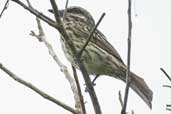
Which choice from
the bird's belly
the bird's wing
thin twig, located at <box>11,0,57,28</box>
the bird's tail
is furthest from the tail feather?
thin twig, located at <box>11,0,57,28</box>

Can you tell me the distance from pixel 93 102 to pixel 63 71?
967mm

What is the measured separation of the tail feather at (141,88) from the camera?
5114 mm

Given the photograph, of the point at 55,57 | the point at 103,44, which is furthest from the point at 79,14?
the point at 55,57

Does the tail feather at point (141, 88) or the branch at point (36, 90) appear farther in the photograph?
the tail feather at point (141, 88)

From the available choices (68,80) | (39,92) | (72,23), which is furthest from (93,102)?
(72,23)

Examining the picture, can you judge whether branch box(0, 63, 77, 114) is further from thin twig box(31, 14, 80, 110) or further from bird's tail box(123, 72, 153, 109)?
bird's tail box(123, 72, 153, 109)

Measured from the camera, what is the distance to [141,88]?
5.98m

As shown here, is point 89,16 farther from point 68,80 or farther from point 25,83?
point 25,83

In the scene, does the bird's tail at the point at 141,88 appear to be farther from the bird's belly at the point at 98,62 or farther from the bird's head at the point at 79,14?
the bird's head at the point at 79,14

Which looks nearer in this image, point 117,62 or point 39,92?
point 39,92

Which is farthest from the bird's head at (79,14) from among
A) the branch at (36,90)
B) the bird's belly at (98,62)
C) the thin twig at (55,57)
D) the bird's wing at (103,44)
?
the branch at (36,90)

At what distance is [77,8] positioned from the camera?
827 cm

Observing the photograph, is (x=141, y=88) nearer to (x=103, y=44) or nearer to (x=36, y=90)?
(x=103, y=44)

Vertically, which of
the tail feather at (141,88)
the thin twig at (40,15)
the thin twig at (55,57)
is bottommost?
the tail feather at (141,88)
